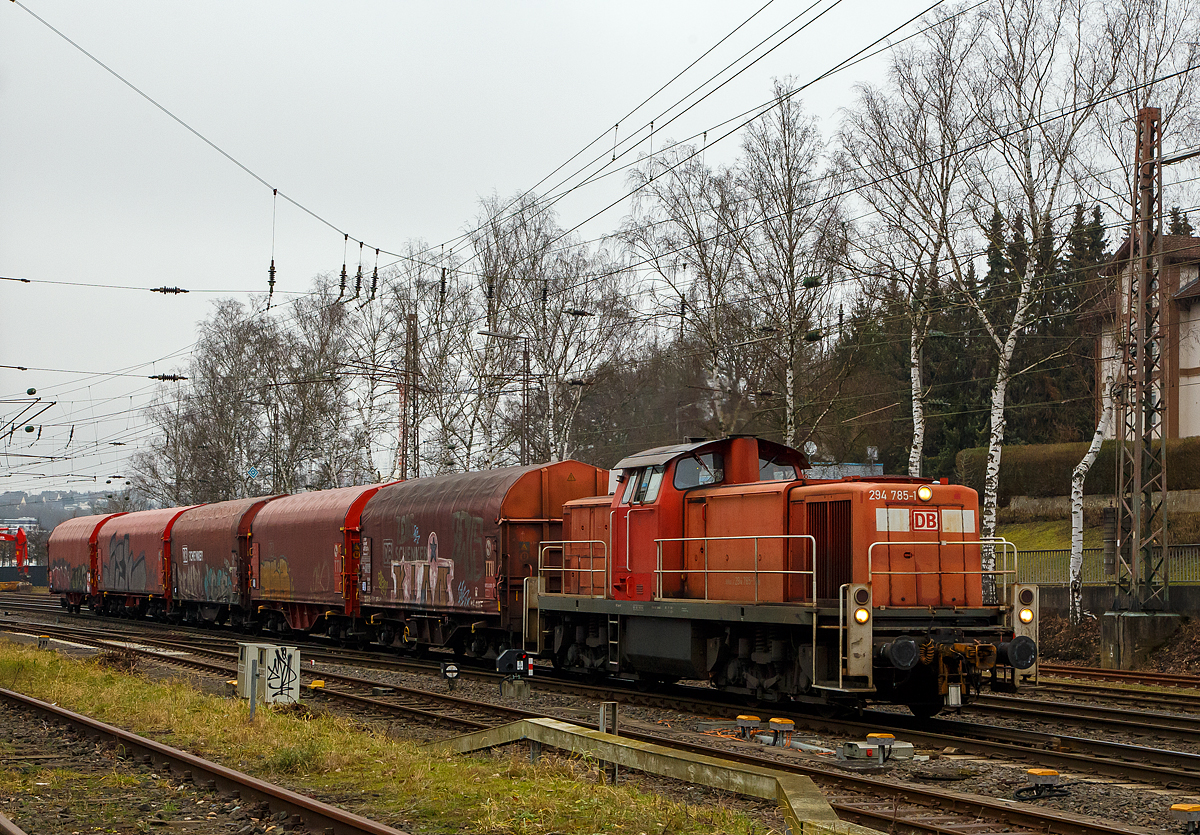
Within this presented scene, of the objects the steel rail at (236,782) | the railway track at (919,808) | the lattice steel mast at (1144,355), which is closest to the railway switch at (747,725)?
the railway track at (919,808)

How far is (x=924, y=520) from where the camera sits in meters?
12.7

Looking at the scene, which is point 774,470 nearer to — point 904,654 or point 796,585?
point 796,585

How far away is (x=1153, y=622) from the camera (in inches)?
826

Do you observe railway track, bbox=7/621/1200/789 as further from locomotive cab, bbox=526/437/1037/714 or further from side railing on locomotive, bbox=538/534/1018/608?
side railing on locomotive, bbox=538/534/1018/608

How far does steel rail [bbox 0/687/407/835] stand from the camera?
7.28 metres

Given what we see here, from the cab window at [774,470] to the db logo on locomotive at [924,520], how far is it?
2121mm

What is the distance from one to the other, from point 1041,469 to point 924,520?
3482cm

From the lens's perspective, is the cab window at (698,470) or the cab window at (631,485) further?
the cab window at (631,485)

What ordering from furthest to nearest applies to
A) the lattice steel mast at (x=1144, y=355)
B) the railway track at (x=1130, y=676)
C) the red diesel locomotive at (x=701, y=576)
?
1. the lattice steel mast at (x=1144, y=355)
2. the railway track at (x=1130, y=676)
3. the red diesel locomotive at (x=701, y=576)

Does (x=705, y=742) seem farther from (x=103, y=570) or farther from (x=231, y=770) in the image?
(x=103, y=570)

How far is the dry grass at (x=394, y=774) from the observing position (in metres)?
7.27

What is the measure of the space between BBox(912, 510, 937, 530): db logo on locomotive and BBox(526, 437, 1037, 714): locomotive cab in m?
0.02

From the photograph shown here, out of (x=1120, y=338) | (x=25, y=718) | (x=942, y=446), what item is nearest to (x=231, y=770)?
(x=25, y=718)

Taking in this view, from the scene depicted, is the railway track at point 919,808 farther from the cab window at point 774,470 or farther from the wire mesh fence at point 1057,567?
the wire mesh fence at point 1057,567
